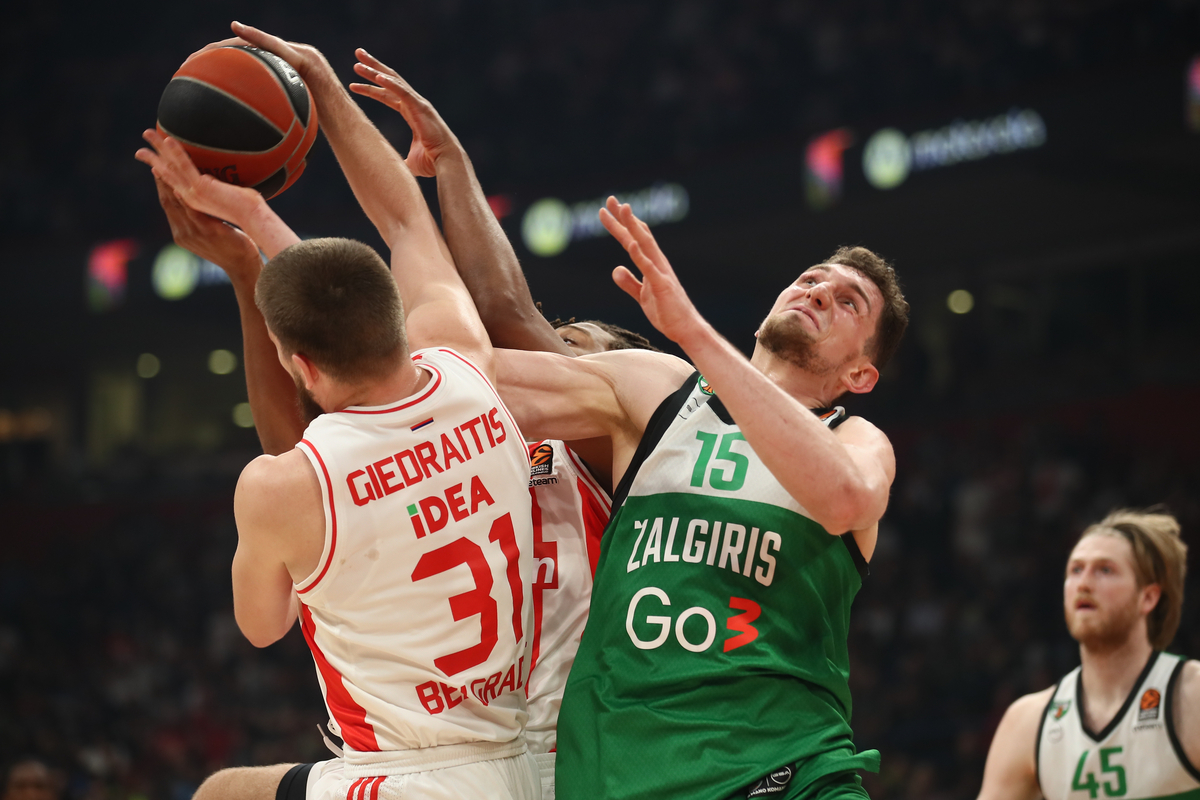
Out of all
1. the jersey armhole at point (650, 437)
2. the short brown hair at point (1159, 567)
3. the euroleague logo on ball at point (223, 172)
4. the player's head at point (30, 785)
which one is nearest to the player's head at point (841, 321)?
the jersey armhole at point (650, 437)

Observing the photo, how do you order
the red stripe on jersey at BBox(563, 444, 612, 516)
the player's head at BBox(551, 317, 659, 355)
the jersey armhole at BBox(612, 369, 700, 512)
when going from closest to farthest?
the jersey armhole at BBox(612, 369, 700, 512) < the red stripe on jersey at BBox(563, 444, 612, 516) < the player's head at BBox(551, 317, 659, 355)

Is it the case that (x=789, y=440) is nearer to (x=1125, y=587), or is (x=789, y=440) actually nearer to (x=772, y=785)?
(x=772, y=785)

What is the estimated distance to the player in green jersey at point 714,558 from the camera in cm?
280

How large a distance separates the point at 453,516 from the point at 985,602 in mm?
10858

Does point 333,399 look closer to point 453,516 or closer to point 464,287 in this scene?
point 453,516

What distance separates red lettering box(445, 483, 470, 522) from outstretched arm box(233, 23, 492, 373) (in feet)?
1.29

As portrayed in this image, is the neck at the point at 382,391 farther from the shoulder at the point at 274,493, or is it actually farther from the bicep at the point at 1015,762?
the bicep at the point at 1015,762

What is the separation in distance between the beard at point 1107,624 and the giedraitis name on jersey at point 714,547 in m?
2.89

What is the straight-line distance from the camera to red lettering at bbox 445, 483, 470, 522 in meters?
2.81

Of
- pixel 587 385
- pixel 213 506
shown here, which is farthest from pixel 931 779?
pixel 213 506

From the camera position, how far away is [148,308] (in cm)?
1938

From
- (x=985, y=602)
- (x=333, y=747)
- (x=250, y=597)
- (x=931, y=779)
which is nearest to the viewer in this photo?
(x=250, y=597)

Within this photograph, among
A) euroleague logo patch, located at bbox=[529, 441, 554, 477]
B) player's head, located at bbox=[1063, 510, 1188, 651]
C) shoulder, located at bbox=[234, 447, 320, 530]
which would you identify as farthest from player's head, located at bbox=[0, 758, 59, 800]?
player's head, located at bbox=[1063, 510, 1188, 651]

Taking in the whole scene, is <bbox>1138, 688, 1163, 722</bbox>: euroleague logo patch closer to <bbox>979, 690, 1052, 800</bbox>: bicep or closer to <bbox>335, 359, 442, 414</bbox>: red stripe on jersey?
<bbox>979, 690, 1052, 800</bbox>: bicep
